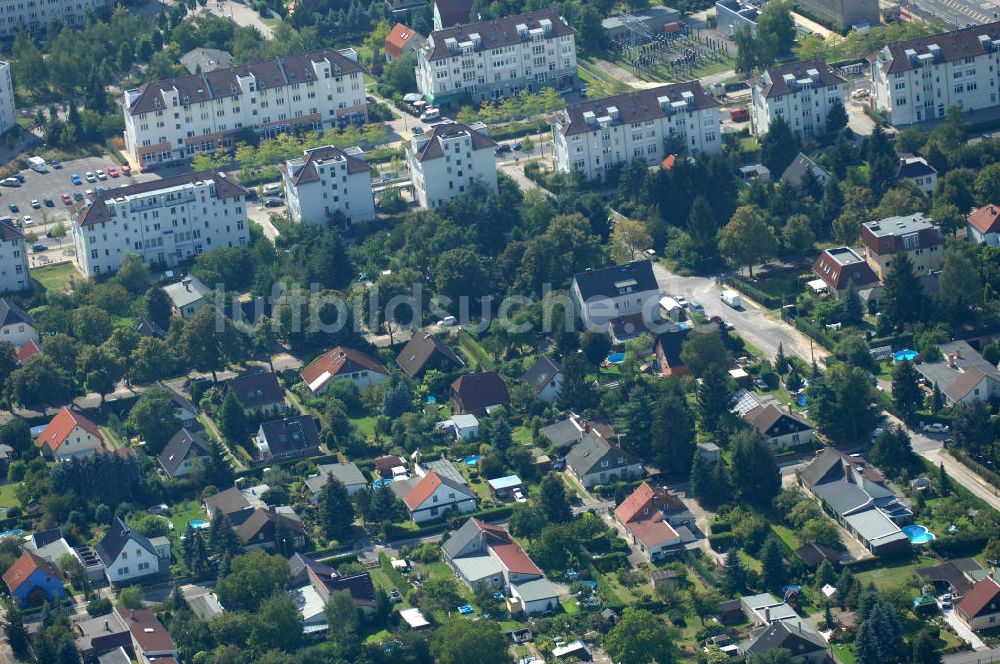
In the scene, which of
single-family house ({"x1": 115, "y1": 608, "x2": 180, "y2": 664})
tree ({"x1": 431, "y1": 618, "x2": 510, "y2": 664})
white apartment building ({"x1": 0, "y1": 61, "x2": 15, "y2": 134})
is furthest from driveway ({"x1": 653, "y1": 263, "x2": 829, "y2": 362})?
white apartment building ({"x1": 0, "y1": 61, "x2": 15, "y2": 134})

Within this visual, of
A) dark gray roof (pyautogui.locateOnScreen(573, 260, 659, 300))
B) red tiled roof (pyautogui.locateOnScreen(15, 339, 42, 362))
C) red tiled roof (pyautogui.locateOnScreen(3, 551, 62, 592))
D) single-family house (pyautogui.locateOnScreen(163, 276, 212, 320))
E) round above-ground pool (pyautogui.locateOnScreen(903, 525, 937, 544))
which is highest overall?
red tiled roof (pyautogui.locateOnScreen(15, 339, 42, 362))

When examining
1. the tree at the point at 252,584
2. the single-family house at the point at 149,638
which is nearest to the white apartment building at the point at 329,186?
the tree at the point at 252,584

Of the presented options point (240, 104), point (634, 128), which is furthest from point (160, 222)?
point (634, 128)

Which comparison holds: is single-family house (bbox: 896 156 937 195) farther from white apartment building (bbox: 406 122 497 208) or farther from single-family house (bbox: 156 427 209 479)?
single-family house (bbox: 156 427 209 479)

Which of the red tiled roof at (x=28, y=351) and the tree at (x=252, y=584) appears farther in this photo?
the red tiled roof at (x=28, y=351)

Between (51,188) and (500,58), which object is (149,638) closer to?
(51,188)

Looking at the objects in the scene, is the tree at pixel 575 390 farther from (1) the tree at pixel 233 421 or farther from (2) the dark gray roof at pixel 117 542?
(2) the dark gray roof at pixel 117 542
